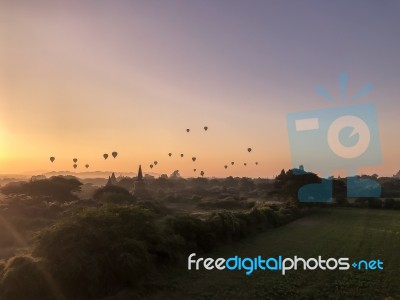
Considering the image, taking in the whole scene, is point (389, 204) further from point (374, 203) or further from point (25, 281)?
point (25, 281)

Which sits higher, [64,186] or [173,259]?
[64,186]

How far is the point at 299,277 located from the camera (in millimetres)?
25672

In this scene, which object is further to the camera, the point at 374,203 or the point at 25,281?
the point at 374,203

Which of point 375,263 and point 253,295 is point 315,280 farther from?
point 375,263

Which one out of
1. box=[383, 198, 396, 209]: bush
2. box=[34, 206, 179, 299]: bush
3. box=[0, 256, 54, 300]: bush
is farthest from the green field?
box=[383, 198, 396, 209]: bush

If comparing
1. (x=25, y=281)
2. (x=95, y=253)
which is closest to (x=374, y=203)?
(x=95, y=253)

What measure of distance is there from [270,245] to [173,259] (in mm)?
14083

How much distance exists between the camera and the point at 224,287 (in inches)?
936

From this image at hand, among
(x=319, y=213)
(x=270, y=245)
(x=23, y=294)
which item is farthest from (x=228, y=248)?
(x=319, y=213)

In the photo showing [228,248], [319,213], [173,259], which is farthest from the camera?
[319,213]

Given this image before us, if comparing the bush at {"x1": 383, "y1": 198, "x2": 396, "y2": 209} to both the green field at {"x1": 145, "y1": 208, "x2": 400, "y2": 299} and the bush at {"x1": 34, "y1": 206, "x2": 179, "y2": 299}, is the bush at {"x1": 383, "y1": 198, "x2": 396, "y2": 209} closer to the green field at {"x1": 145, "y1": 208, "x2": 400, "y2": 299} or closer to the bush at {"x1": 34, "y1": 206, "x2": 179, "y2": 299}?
the green field at {"x1": 145, "y1": 208, "x2": 400, "y2": 299}

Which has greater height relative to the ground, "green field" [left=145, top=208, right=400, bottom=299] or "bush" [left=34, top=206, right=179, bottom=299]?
"bush" [left=34, top=206, right=179, bottom=299]

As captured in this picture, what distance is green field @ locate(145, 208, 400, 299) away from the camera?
22578mm

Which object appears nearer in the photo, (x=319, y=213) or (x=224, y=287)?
(x=224, y=287)
